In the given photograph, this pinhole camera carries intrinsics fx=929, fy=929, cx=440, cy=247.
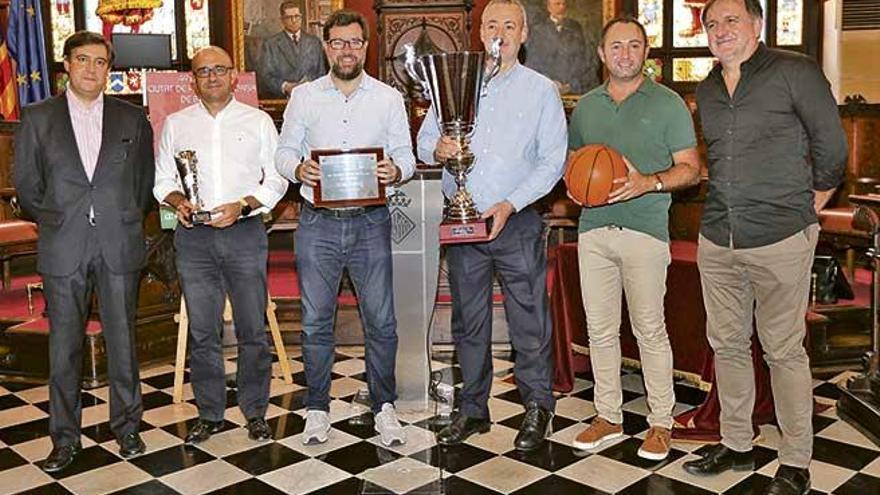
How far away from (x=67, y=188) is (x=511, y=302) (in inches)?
72.4

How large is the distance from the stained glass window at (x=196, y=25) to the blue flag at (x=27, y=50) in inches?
54.0

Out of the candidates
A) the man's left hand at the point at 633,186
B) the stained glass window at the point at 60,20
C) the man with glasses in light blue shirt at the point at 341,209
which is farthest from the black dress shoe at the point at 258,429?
the stained glass window at the point at 60,20

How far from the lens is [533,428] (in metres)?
3.88

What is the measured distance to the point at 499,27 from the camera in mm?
3596

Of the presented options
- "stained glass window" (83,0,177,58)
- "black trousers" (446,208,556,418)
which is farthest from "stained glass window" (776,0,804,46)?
"black trousers" (446,208,556,418)

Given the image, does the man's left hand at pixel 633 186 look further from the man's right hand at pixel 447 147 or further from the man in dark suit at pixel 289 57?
the man in dark suit at pixel 289 57

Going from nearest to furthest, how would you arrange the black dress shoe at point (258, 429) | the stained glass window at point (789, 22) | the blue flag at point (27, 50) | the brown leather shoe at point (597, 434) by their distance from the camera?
the brown leather shoe at point (597, 434) < the black dress shoe at point (258, 429) < the blue flag at point (27, 50) < the stained glass window at point (789, 22)

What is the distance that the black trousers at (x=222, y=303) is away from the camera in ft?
12.8

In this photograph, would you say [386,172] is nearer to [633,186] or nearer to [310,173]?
[310,173]

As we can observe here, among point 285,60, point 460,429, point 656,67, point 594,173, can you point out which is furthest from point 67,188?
point 656,67

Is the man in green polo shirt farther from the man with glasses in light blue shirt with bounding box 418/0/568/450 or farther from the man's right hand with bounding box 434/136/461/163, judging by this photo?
the man's right hand with bounding box 434/136/461/163

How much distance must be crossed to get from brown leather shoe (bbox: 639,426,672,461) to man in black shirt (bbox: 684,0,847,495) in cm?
51

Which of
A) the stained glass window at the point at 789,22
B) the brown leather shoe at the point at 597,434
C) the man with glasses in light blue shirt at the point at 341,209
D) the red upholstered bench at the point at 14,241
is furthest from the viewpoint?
the stained glass window at the point at 789,22

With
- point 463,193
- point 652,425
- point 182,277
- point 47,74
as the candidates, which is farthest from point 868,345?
point 47,74
